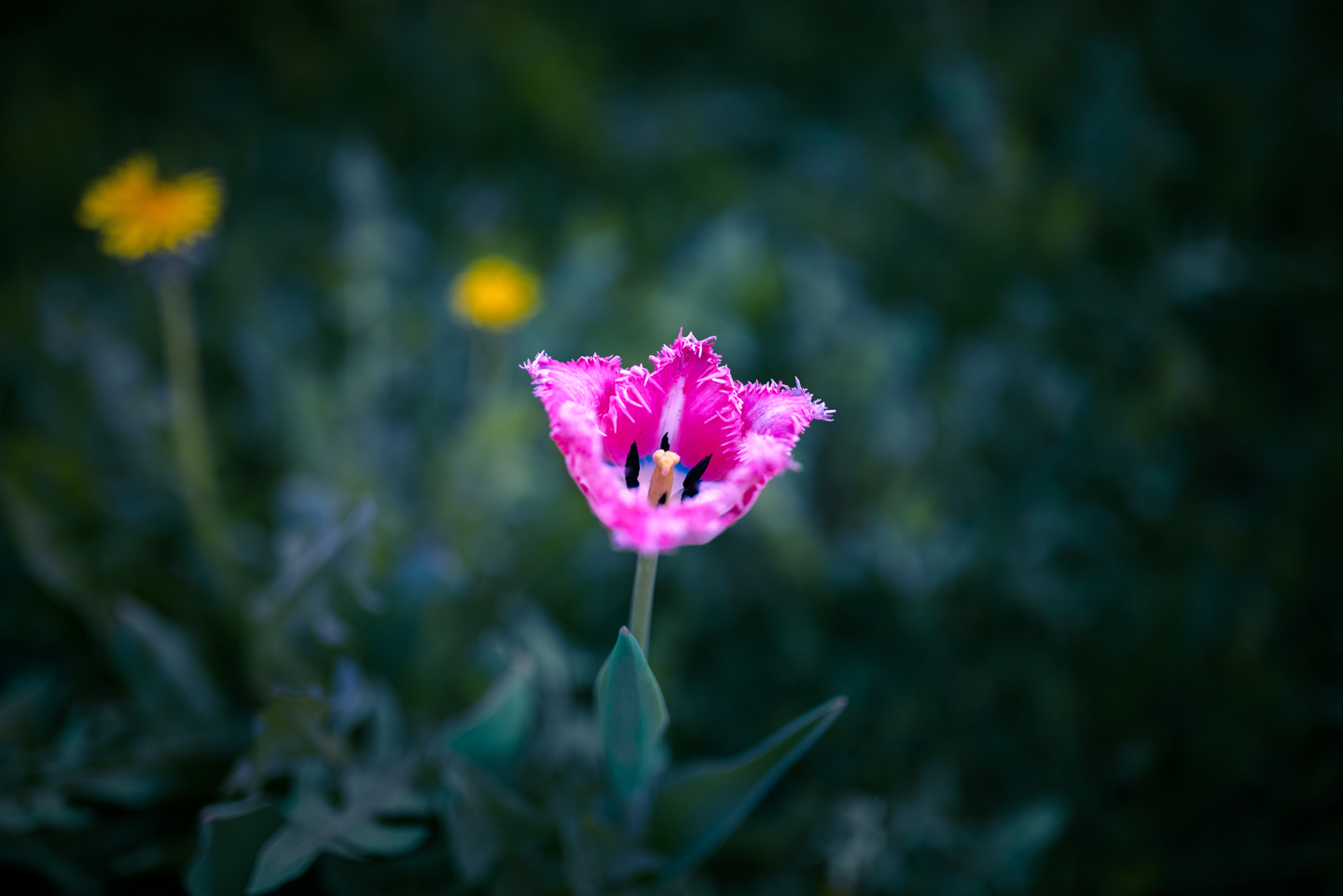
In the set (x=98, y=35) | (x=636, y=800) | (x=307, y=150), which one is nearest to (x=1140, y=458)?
(x=636, y=800)

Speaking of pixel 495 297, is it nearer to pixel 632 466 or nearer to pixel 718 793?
pixel 632 466

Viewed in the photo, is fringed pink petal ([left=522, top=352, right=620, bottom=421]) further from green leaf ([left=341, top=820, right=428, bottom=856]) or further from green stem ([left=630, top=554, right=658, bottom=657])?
green leaf ([left=341, top=820, right=428, bottom=856])

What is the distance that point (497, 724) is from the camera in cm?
93

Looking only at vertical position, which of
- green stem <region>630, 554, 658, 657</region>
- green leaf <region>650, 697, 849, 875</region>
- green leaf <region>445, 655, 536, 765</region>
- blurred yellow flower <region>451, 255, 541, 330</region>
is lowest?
green leaf <region>650, 697, 849, 875</region>

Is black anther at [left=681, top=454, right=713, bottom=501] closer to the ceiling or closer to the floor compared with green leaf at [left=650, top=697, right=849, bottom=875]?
A: closer to the ceiling

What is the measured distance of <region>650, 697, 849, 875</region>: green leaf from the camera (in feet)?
2.62

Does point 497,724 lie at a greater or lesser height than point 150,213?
lesser

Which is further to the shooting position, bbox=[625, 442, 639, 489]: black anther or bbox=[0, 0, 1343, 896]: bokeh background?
bbox=[0, 0, 1343, 896]: bokeh background

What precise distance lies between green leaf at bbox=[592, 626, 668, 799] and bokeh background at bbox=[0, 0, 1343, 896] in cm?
27

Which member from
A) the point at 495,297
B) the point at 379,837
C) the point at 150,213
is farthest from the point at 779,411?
the point at 150,213

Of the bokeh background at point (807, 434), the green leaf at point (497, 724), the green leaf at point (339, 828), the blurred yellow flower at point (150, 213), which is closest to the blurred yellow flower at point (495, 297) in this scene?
the bokeh background at point (807, 434)

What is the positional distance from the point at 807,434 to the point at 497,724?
3.00 feet

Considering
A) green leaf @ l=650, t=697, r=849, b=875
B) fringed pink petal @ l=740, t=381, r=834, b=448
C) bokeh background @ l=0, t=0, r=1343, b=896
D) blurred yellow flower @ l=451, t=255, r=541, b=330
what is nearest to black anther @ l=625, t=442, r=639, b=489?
fringed pink petal @ l=740, t=381, r=834, b=448

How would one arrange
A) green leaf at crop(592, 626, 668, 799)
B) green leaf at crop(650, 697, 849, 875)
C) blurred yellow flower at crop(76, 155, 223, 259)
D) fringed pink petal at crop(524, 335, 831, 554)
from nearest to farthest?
fringed pink petal at crop(524, 335, 831, 554) → green leaf at crop(592, 626, 668, 799) → green leaf at crop(650, 697, 849, 875) → blurred yellow flower at crop(76, 155, 223, 259)
